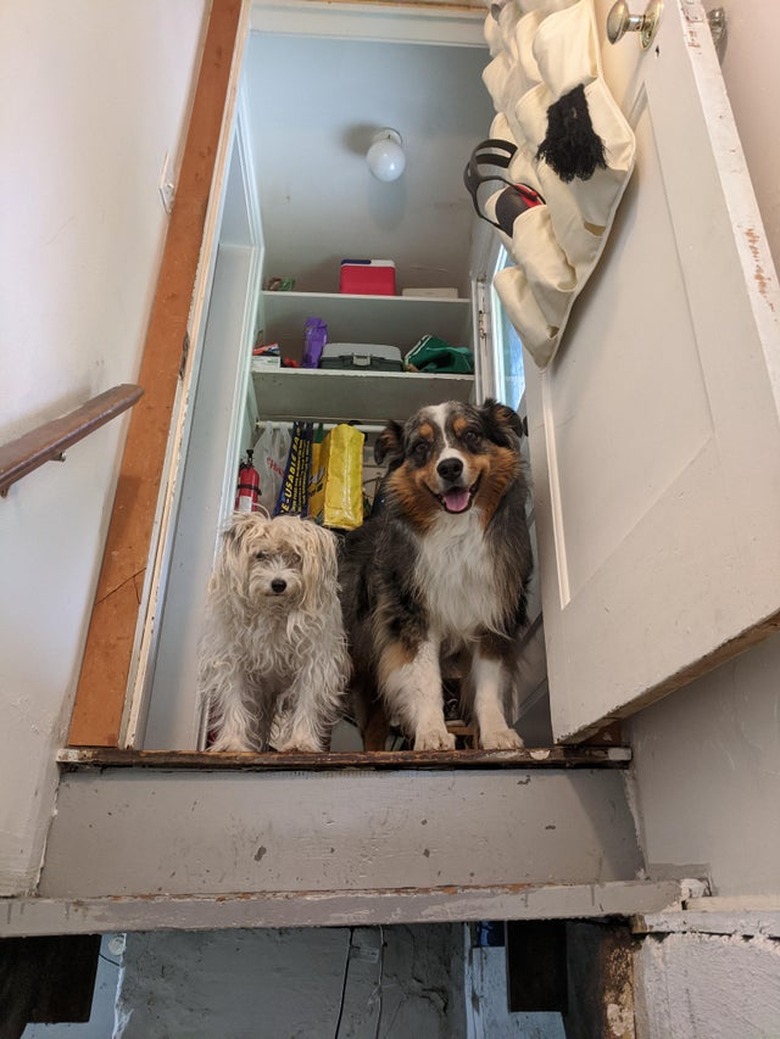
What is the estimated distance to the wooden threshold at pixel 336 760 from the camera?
152cm

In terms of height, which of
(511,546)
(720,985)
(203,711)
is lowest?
(720,985)

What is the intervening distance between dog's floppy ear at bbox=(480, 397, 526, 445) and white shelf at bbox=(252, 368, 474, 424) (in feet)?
4.64

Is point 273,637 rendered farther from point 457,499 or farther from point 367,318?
point 367,318

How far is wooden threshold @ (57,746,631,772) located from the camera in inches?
60.0

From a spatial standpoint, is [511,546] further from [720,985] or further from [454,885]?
[720,985]

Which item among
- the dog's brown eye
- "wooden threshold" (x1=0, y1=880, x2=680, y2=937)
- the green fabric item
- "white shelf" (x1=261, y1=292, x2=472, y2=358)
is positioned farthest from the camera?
"white shelf" (x1=261, y1=292, x2=472, y2=358)

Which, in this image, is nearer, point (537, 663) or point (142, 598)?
point (142, 598)

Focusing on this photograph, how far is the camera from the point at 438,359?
3.81 metres

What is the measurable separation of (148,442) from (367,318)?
2392mm

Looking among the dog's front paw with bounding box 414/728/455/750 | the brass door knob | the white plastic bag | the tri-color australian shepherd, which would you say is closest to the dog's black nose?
the tri-color australian shepherd

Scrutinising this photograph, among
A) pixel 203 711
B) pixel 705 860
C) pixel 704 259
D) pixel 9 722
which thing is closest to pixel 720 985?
pixel 705 860

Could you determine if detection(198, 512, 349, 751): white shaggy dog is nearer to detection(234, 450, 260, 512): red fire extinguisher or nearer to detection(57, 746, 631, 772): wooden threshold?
detection(57, 746, 631, 772): wooden threshold

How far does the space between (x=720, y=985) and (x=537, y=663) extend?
1360 mm

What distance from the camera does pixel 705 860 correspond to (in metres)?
1.24
